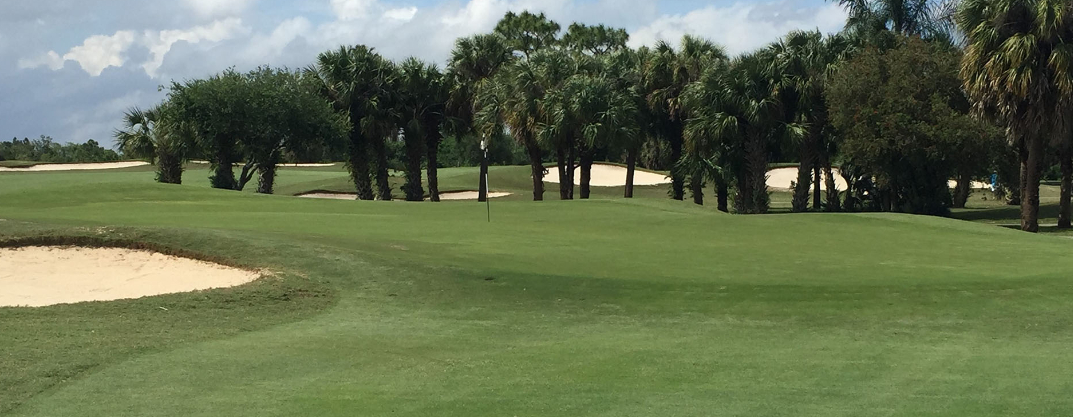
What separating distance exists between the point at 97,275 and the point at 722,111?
32.4 m

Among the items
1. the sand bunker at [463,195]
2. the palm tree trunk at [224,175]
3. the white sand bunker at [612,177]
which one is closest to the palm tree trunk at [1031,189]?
the sand bunker at [463,195]

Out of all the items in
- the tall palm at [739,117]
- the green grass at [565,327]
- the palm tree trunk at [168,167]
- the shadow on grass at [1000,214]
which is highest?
the tall palm at [739,117]

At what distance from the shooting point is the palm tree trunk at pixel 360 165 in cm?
5372

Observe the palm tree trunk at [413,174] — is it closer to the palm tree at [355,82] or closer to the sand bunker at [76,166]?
the palm tree at [355,82]

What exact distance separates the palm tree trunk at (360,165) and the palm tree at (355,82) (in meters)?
0.19

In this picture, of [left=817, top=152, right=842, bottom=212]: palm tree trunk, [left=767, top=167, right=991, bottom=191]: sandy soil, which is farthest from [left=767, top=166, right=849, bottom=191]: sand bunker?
[left=817, top=152, right=842, bottom=212]: palm tree trunk

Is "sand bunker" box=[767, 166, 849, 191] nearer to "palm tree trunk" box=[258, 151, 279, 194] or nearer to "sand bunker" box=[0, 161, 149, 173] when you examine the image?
"palm tree trunk" box=[258, 151, 279, 194]

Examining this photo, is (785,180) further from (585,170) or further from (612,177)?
(585,170)

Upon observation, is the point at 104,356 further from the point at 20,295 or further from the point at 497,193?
the point at 497,193

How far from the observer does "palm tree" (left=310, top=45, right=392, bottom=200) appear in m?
51.6

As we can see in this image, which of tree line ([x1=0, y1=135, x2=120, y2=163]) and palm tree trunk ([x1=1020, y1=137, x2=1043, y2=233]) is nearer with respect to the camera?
palm tree trunk ([x1=1020, y1=137, x2=1043, y2=233])

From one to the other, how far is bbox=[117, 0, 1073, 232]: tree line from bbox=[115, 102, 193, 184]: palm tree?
0.38 ft

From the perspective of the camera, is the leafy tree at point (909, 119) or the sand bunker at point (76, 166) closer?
the leafy tree at point (909, 119)

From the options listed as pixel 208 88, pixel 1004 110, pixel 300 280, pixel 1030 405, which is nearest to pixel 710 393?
pixel 1030 405
